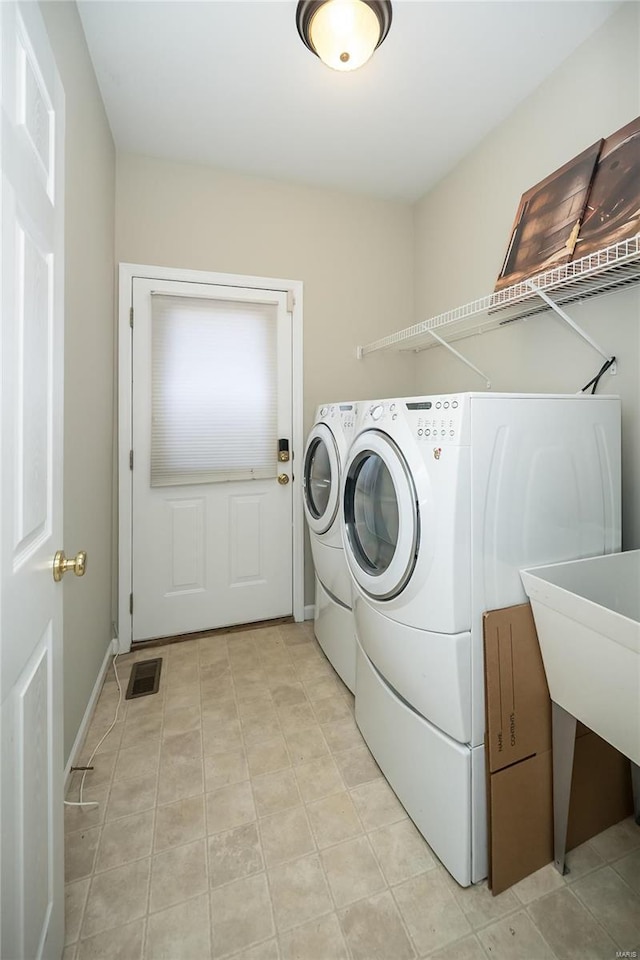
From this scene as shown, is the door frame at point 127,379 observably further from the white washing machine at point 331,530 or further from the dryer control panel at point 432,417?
the dryer control panel at point 432,417

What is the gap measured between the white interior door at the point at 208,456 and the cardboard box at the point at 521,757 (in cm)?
167

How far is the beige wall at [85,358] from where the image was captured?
4.86 feet

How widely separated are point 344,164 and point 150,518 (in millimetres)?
2273

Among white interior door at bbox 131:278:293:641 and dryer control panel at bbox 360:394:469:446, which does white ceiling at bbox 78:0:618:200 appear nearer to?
white interior door at bbox 131:278:293:641

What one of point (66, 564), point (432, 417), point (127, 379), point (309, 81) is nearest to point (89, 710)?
point (66, 564)

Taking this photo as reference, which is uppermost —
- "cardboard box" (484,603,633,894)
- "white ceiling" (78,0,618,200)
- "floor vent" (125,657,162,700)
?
"white ceiling" (78,0,618,200)

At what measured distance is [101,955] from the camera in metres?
0.99

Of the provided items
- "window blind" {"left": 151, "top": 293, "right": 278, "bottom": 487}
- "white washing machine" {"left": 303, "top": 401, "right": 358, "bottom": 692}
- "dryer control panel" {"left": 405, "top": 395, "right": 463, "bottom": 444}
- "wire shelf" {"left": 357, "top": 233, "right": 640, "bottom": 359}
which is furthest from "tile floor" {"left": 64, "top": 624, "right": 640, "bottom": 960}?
"wire shelf" {"left": 357, "top": 233, "right": 640, "bottom": 359}

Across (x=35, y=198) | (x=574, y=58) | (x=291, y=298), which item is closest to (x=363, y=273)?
(x=291, y=298)

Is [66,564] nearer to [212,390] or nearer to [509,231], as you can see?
[212,390]

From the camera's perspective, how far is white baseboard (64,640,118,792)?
4.97 feet

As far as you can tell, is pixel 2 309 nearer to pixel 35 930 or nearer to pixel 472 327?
pixel 35 930

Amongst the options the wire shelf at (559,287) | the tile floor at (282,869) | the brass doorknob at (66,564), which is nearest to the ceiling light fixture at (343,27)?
the wire shelf at (559,287)

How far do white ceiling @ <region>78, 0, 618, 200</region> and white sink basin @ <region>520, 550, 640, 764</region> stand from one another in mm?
Result: 1927
